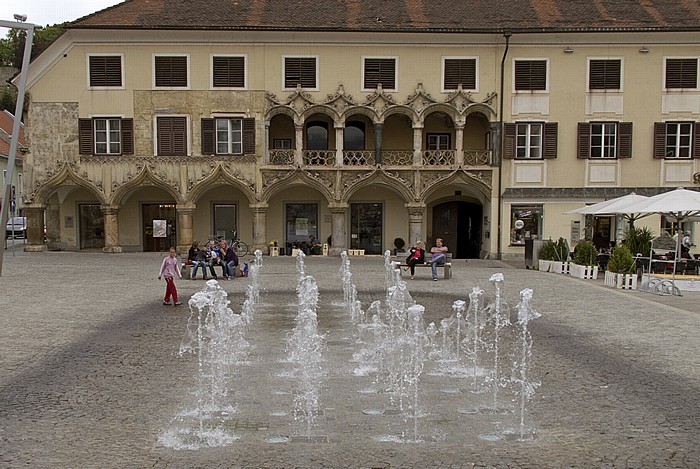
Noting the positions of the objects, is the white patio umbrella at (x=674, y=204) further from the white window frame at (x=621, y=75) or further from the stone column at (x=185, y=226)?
the stone column at (x=185, y=226)

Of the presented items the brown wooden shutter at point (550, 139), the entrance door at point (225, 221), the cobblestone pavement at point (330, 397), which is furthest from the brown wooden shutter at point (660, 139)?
the entrance door at point (225, 221)

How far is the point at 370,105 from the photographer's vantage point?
31656 millimetres

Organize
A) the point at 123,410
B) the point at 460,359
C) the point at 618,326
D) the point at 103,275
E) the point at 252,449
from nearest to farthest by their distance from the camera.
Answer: the point at 252,449
the point at 123,410
the point at 460,359
the point at 618,326
the point at 103,275

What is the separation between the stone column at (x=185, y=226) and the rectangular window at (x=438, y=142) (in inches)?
487

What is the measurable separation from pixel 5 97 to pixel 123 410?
78289 millimetres

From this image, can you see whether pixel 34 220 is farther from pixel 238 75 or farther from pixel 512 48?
pixel 512 48

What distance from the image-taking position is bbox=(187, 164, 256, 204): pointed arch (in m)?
31.6

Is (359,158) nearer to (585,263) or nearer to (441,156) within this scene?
(441,156)

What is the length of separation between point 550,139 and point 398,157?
727cm

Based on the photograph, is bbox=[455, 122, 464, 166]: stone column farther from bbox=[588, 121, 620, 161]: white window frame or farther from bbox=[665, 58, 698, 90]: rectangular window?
bbox=[665, 58, 698, 90]: rectangular window

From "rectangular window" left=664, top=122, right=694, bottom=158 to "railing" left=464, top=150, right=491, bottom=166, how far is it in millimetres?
8355

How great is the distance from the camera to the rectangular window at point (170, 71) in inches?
1240

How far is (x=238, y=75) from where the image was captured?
31594 millimetres

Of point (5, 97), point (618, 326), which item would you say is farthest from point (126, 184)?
point (5, 97)
